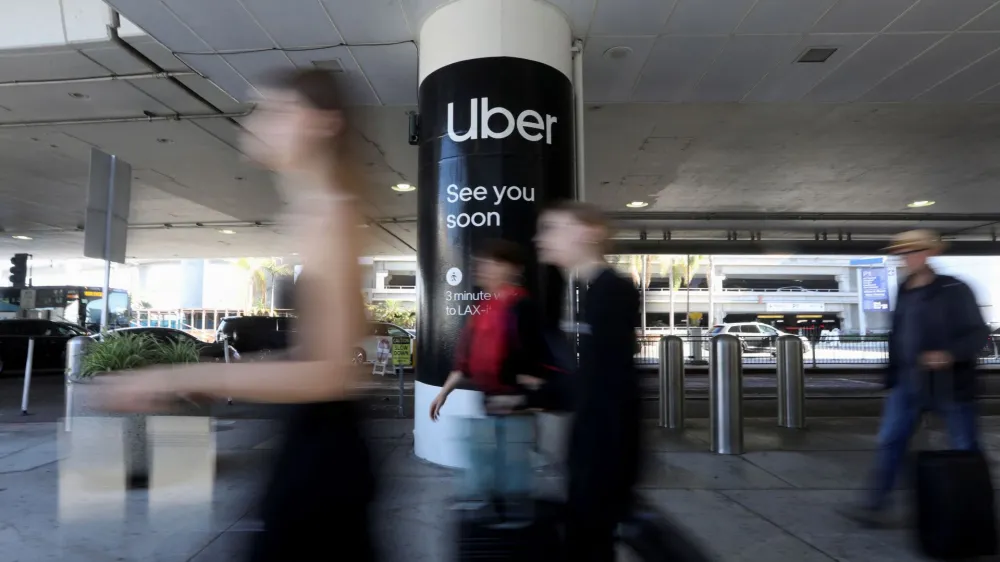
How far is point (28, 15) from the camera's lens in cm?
755

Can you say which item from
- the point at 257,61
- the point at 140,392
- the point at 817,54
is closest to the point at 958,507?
the point at 140,392

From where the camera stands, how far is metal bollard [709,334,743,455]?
6570 millimetres

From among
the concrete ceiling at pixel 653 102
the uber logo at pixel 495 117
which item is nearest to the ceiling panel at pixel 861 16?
the concrete ceiling at pixel 653 102

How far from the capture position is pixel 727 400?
6555 mm

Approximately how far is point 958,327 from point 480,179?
3941 mm

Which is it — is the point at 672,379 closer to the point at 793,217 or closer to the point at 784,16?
the point at 784,16

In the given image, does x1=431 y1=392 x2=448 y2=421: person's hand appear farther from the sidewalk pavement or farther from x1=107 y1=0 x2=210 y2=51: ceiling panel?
x1=107 y1=0 x2=210 y2=51: ceiling panel

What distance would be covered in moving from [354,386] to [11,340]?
21.1 m

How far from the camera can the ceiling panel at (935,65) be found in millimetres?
7102

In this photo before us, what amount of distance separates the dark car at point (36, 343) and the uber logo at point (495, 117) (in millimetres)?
16888

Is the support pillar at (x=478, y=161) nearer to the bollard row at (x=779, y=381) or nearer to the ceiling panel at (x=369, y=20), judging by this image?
the ceiling panel at (x=369, y=20)

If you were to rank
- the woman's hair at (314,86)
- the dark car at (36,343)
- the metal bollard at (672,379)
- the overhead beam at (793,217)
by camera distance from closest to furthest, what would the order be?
the woman's hair at (314,86) → the metal bollard at (672,379) → the dark car at (36,343) → the overhead beam at (793,217)

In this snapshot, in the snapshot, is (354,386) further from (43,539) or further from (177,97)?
(177,97)

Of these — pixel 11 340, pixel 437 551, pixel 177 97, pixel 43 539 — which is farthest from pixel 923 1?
pixel 11 340
